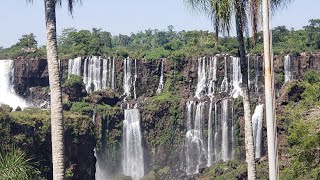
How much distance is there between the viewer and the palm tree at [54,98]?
25.6ft

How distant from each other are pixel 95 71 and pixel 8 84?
371 inches

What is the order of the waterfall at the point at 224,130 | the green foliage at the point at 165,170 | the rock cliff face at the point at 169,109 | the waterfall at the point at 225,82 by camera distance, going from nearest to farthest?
1. the green foliage at the point at 165,170
2. the waterfall at the point at 224,130
3. the rock cliff face at the point at 169,109
4. the waterfall at the point at 225,82

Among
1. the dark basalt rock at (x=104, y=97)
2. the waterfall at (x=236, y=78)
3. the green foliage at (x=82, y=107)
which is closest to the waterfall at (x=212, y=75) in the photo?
the waterfall at (x=236, y=78)

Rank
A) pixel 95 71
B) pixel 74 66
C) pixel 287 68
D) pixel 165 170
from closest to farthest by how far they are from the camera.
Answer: pixel 165 170, pixel 287 68, pixel 95 71, pixel 74 66

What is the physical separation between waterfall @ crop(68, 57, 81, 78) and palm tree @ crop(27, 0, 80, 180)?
5183cm

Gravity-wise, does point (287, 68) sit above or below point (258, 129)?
above

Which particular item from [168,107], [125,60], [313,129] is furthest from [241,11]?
[125,60]

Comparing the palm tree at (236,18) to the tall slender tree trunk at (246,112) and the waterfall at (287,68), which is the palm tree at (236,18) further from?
the waterfall at (287,68)

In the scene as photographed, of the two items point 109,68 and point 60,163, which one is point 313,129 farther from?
point 109,68

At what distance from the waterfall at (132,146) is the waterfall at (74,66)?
306 inches

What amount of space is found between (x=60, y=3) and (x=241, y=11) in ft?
8.52

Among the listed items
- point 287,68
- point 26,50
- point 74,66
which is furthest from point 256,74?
point 26,50

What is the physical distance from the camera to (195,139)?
A: 5469 cm

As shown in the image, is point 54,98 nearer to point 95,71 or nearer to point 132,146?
point 132,146
